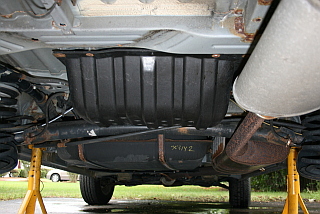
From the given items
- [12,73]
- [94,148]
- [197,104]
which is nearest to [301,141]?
[197,104]

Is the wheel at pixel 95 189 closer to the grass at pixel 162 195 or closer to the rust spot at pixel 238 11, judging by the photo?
the grass at pixel 162 195

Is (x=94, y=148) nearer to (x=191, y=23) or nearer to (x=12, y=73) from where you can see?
(x=12, y=73)

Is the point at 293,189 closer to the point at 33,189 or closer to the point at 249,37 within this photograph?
the point at 249,37

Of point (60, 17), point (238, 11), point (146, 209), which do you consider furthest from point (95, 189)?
point (238, 11)

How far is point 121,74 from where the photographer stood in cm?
110

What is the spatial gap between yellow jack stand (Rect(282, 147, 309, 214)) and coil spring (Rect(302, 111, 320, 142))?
0.62 feet

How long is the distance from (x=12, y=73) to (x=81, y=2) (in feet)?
1.93

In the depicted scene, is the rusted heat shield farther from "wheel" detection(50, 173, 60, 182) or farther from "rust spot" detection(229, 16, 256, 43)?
"wheel" detection(50, 173, 60, 182)

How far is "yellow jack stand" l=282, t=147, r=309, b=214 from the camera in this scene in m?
1.50

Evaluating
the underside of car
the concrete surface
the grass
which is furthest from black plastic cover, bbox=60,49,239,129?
the grass

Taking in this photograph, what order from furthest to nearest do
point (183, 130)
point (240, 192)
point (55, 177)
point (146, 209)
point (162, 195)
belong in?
point (55, 177) < point (162, 195) < point (240, 192) < point (146, 209) < point (183, 130)

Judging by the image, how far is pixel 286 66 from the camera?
66cm

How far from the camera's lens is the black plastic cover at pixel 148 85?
3.49 feet

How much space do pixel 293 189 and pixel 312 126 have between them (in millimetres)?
368
